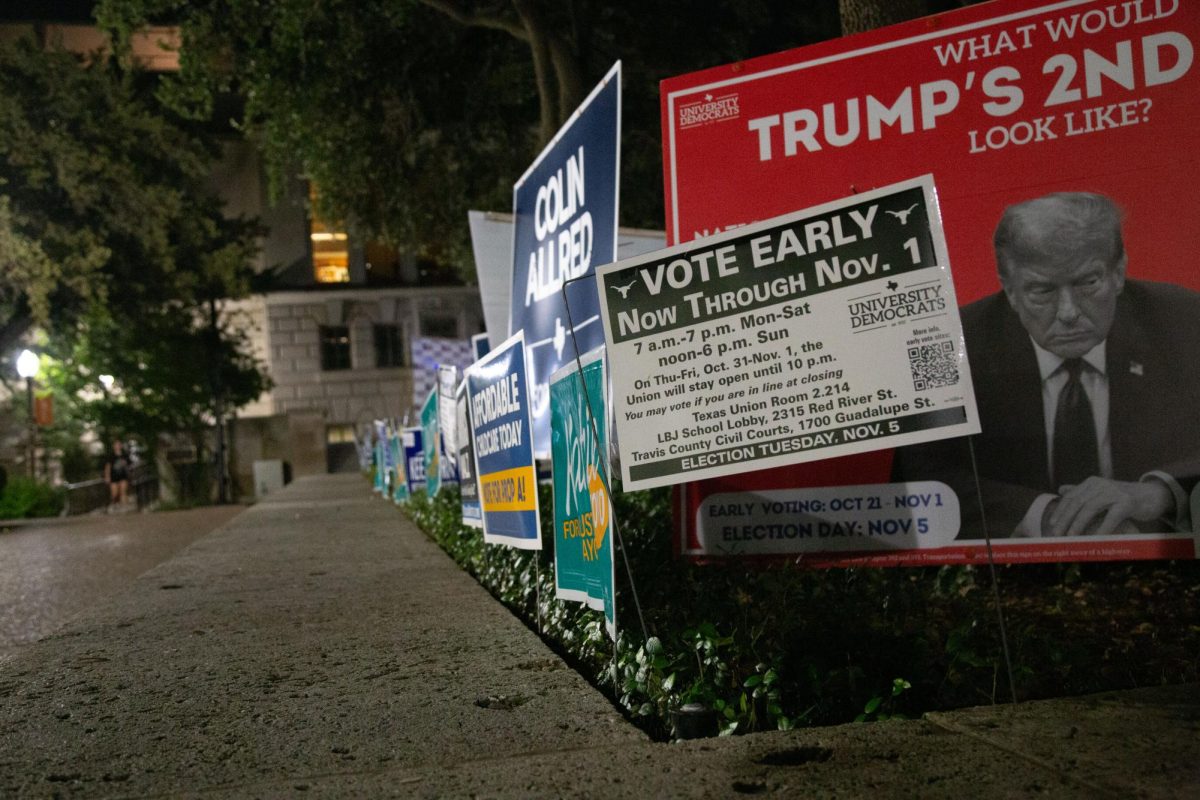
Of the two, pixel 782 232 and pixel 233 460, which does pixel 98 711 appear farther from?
pixel 233 460

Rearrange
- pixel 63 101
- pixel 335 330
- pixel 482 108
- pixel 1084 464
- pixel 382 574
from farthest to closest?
pixel 335 330
pixel 63 101
pixel 482 108
pixel 382 574
pixel 1084 464

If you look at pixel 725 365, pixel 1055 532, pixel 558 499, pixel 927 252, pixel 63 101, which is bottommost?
pixel 1055 532

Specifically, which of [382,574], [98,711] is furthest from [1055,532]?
[382,574]

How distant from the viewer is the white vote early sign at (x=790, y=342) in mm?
3547

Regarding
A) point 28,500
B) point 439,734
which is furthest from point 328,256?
point 439,734

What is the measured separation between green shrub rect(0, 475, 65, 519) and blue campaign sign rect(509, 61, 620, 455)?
17.6 m

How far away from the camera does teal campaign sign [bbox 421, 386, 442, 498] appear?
10.2 m

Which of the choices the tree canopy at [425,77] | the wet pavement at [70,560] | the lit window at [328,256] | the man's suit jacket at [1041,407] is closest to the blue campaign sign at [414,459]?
the wet pavement at [70,560]

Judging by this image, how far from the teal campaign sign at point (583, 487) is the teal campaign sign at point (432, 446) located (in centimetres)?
554

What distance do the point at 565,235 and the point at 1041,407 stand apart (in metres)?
2.70

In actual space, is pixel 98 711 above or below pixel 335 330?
below

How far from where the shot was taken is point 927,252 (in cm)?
354

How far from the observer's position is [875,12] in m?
6.06

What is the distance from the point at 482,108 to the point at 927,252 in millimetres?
13476
